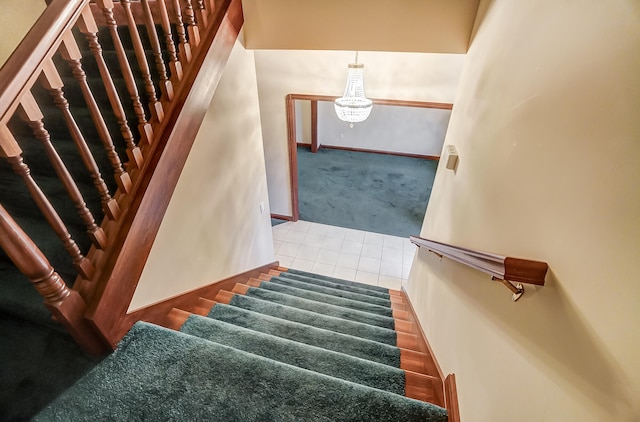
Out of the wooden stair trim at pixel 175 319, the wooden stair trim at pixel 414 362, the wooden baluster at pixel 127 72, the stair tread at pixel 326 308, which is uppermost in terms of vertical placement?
the wooden baluster at pixel 127 72

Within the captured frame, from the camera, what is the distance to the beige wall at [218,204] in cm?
165

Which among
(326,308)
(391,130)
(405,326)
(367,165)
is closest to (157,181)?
(326,308)

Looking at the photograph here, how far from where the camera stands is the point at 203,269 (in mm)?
2049

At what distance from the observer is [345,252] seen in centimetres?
410

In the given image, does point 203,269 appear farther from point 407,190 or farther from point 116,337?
point 407,190

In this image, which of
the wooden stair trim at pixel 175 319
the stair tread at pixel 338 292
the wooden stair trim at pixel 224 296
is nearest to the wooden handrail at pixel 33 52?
the wooden stair trim at pixel 175 319

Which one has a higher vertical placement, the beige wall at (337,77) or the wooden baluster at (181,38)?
the wooden baluster at (181,38)

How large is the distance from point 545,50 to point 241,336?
1.62 metres

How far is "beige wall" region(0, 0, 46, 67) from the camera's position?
1992 mm

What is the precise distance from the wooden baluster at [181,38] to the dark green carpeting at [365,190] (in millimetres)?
3309

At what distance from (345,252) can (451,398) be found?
2.91m

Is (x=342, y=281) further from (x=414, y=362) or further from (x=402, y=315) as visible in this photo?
(x=414, y=362)

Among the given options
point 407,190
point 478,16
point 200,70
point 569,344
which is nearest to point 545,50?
point 569,344

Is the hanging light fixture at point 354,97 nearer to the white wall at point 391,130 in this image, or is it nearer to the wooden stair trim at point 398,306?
the wooden stair trim at point 398,306
